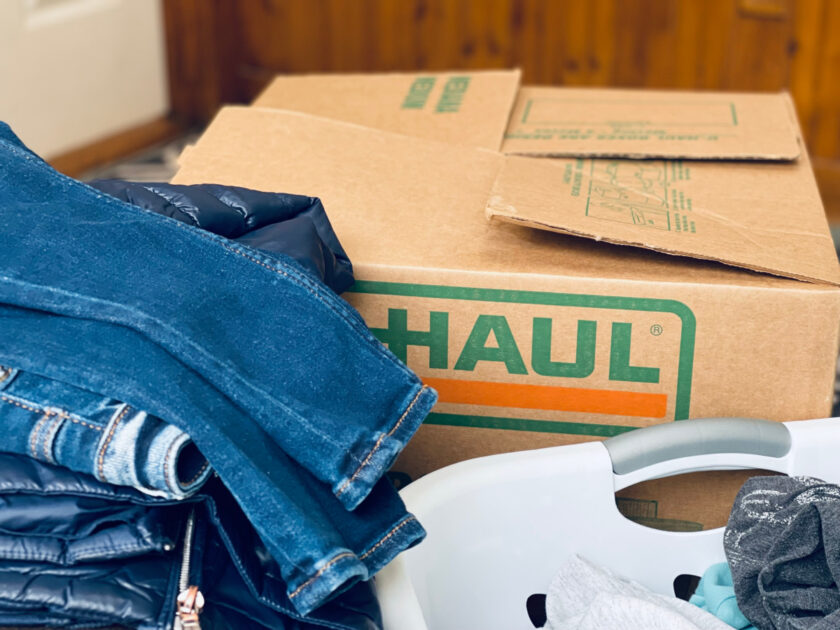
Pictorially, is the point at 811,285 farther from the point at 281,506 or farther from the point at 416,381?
the point at 281,506

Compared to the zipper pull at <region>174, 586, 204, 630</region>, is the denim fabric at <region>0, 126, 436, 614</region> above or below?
above

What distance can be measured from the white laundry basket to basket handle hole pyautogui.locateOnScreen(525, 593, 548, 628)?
0.19 ft

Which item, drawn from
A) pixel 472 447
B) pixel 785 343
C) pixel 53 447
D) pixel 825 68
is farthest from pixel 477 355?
pixel 825 68

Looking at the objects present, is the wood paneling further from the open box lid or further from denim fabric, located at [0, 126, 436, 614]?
denim fabric, located at [0, 126, 436, 614]

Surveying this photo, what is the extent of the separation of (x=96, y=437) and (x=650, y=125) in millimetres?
677

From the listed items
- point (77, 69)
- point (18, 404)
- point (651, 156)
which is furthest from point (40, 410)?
point (77, 69)

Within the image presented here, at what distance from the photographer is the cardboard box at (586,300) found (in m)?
0.71

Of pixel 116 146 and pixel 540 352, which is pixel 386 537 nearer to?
pixel 540 352

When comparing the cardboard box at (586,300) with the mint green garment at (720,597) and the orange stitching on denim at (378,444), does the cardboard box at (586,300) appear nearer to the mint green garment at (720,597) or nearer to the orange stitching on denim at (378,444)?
the mint green garment at (720,597)

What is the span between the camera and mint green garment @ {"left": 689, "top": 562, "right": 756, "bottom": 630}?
671 millimetres

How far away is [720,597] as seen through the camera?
0.69 meters

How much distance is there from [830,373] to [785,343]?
0.15 feet

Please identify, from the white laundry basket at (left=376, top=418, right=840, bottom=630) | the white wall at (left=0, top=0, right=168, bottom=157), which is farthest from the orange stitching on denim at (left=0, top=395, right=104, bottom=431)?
the white wall at (left=0, top=0, right=168, bottom=157)

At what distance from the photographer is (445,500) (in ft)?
2.24
